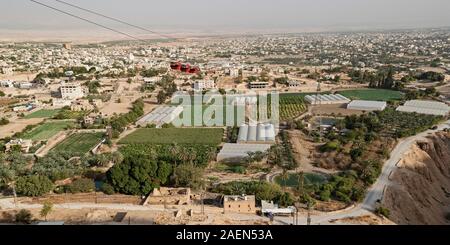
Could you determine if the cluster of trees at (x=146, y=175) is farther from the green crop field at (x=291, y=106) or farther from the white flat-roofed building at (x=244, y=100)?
the white flat-roofed building at (x=244, y=100)

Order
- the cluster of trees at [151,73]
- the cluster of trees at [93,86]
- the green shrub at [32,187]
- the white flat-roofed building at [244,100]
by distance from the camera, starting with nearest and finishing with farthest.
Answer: the green shrub at [32,187], the white flat-roofed building at [244,100], the cluster of trees at [93,86], the cluster of trees at [151,73]

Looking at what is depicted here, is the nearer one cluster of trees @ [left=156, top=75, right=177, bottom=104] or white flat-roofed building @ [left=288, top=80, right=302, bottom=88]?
cluster of trees @ [left=156, top=75, right=177, bottom=104]

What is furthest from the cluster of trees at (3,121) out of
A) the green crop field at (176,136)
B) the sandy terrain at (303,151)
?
the sandy terrain at (303,151)

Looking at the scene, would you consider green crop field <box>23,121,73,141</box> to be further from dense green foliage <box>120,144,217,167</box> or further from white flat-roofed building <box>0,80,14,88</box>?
white flat-roofed building <box>0,80,14,88</box>

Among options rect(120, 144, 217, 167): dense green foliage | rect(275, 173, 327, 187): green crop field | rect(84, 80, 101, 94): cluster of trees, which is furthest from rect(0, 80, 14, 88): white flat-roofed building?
rect(275, 173, 327, 187): green crop field

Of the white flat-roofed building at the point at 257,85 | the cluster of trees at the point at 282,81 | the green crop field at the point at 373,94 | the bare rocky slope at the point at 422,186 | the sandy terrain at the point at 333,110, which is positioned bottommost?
the bare rocky slope at the point at 422,186
